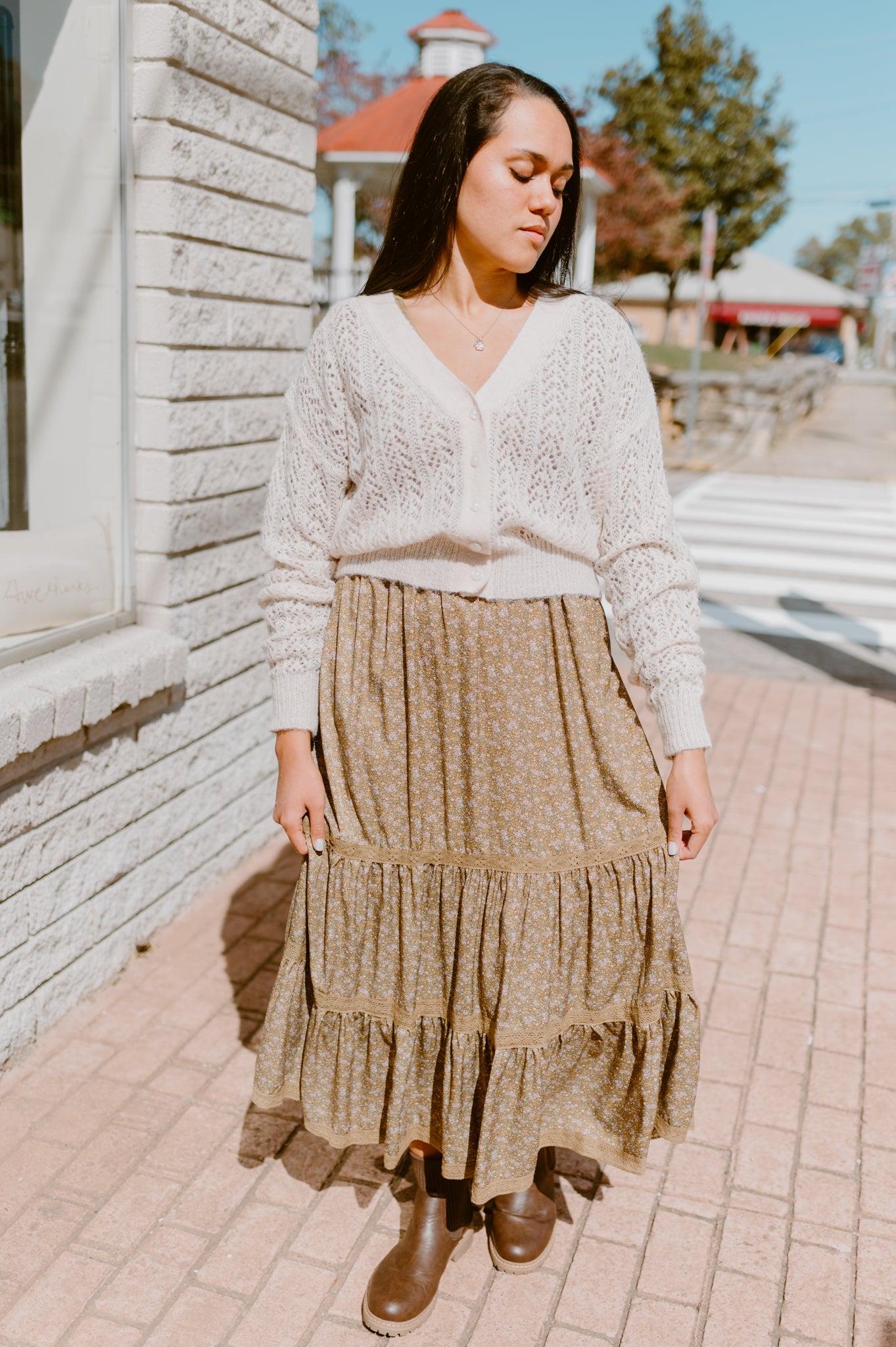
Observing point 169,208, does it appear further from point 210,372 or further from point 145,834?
point 145,834

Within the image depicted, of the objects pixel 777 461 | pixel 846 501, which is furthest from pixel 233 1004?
pixel 777 461

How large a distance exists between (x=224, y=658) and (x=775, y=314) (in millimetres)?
62125

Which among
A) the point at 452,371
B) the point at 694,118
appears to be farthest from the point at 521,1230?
the point at 694,118

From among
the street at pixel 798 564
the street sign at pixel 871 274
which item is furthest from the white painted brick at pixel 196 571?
the street sign at pixel 871 274

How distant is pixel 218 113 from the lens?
11.1 feet

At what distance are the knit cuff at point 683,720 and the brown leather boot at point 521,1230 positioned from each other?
933 mm

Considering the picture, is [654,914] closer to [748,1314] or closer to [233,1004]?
[748,1314]

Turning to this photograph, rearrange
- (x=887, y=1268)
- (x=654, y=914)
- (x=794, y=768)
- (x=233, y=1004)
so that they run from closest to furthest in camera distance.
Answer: (x=654, y=914) → (x=887, y=1268) → (x=233, y=1004) → (x=794, y=768)

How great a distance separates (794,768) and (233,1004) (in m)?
3.12

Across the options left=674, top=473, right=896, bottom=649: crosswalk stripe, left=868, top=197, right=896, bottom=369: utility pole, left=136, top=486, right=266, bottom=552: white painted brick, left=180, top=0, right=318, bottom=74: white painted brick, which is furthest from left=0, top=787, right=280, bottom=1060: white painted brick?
left=868, top=197, right=896, bottom=369: utility pole

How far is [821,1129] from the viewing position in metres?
2.95

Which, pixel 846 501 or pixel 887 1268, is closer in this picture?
pixel 887 1268

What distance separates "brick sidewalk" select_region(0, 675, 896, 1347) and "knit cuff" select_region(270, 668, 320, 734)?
1.09m

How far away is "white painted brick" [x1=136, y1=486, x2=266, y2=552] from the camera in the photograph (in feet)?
11.1
